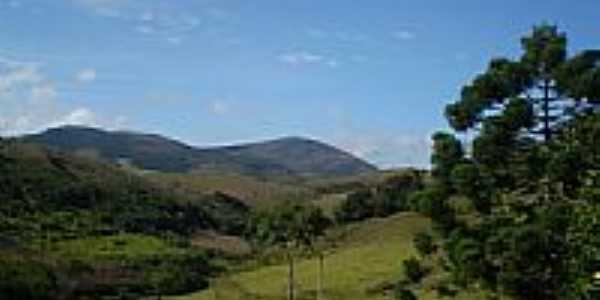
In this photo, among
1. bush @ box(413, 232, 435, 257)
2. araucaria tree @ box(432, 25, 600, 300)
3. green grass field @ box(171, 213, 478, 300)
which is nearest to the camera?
araucaria tree @ box(432, 25, 600, 300)

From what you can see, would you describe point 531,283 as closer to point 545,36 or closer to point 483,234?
point 483,234

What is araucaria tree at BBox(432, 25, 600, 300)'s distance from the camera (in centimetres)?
2611

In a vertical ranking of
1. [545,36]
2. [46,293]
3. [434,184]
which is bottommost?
[46,293]

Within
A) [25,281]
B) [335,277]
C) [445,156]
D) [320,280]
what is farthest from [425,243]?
[335,277]

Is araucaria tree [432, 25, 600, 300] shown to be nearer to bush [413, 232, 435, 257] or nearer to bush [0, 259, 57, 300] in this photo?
bush [413, 232, 435, 257]

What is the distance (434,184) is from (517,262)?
3.56 metres

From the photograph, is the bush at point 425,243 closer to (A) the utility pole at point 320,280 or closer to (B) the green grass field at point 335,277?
(B) the green grass field at point 335,277

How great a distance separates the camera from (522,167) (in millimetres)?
27141

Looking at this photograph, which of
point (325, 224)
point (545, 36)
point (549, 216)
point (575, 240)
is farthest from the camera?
point (325, 224)

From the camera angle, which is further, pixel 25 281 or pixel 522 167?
pixel 25 281

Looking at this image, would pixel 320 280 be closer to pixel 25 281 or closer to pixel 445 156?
pixel 25 281

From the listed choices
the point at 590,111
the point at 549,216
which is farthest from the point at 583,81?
the point at 549,216

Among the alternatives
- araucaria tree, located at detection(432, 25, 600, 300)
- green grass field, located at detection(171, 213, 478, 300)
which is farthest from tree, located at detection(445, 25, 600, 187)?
green grass field, located at detection(171, 213, 478, 300)

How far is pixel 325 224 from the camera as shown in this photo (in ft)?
497
